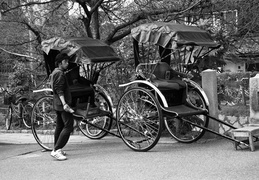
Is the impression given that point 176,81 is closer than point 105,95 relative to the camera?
Yes

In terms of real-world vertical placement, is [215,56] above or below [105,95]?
above

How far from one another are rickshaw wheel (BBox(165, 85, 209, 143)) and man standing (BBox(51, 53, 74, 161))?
2.15 metres

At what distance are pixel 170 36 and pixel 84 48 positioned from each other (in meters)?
1.67

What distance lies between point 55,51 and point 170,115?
3172mm

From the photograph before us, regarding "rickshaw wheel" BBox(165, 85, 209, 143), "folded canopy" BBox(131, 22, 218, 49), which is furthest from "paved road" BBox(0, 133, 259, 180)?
"folded canopy" BBox(131, 22, 218, 49)

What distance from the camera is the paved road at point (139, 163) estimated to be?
6191 mm

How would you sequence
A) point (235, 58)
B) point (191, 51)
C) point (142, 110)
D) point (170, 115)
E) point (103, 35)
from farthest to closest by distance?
point (103, 35), point (235, 58), point (191, 51), point (142, 110), point (170, 115)

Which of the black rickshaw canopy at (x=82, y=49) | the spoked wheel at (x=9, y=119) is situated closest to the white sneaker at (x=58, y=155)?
the black rickshaw canopy at (x=82, y=49)

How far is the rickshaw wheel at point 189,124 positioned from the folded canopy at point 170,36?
3.44 feet

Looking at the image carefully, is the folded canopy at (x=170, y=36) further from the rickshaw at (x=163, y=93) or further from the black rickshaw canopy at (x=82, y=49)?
the black rickshaw canopy at (x=82, y=49)

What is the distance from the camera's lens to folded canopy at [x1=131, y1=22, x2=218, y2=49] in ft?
26.0

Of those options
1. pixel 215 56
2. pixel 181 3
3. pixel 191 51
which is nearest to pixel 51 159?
pixel 191 51

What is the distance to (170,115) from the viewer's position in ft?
25.5

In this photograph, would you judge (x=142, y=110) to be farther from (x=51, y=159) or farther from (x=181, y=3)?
(x=181, y=3)
